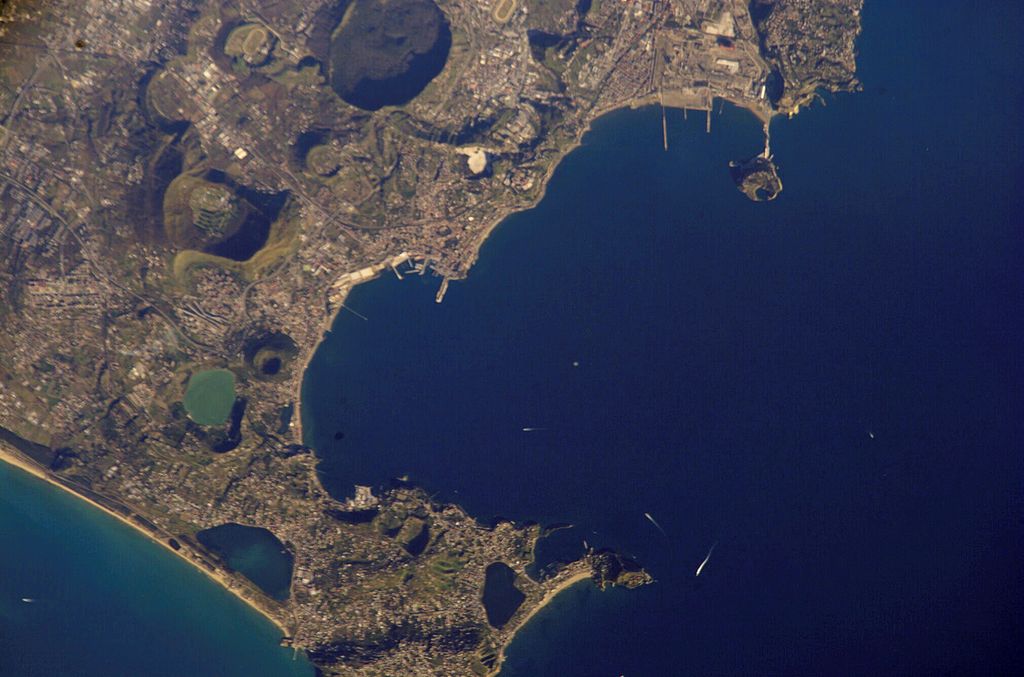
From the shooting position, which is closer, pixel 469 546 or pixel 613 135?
pixel 469 546

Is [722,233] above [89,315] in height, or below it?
above

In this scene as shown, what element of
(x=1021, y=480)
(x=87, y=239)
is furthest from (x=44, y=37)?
(x=1021, y=480)

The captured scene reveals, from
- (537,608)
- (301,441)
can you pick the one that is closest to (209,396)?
(301,441)

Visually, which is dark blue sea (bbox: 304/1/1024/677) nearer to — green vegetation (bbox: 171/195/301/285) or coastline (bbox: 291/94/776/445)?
coastline (bbox: 291/94/776/445)

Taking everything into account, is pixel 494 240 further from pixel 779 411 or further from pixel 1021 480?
pixel 1021 480

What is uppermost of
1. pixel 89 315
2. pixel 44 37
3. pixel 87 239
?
pixel 44 37

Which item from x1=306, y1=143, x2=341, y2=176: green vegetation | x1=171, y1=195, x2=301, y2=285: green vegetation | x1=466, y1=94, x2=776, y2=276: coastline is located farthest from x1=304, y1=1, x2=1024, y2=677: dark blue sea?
x1=306, y1=143, x2=341, y2=176: green vegetation

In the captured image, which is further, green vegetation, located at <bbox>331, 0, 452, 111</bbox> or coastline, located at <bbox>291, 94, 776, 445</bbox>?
green vegetation, located at <bbox>331, 0, 452, 111</bbox>
